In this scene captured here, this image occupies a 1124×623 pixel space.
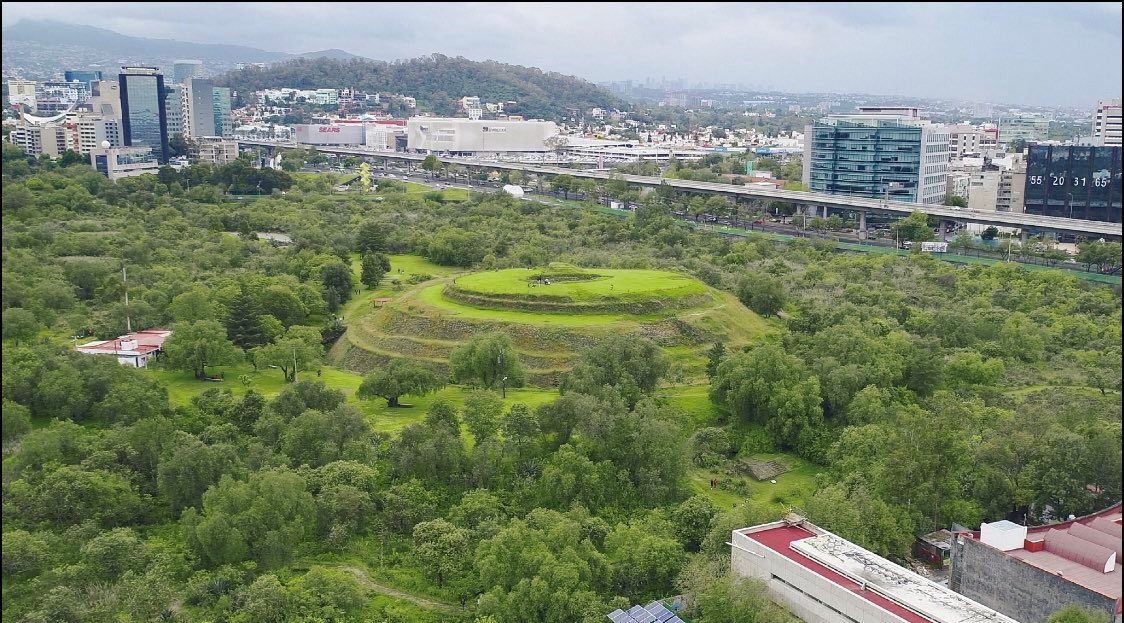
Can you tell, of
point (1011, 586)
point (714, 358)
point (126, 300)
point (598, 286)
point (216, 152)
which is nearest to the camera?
point (1011, 586)

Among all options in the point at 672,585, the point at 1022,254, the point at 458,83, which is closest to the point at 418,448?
the point at 672,585

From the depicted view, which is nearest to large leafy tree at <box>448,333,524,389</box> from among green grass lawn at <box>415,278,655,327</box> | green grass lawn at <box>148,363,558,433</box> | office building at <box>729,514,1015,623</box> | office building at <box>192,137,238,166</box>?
green grass lawn at <box>148,363,558,433</box>

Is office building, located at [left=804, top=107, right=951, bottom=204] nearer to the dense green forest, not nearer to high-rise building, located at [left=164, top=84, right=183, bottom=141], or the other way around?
the dense green forest

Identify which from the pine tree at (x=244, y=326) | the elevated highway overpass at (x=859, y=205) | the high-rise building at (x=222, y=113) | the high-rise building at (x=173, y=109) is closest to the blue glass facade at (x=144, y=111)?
the high-rise building at (x=173, y=109)

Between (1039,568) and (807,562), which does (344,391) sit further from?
(1039,568)

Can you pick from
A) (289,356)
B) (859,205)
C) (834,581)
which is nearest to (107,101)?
(859,205)

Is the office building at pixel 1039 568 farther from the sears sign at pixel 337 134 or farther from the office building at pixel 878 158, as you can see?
the sears sign at pixel 337 134
